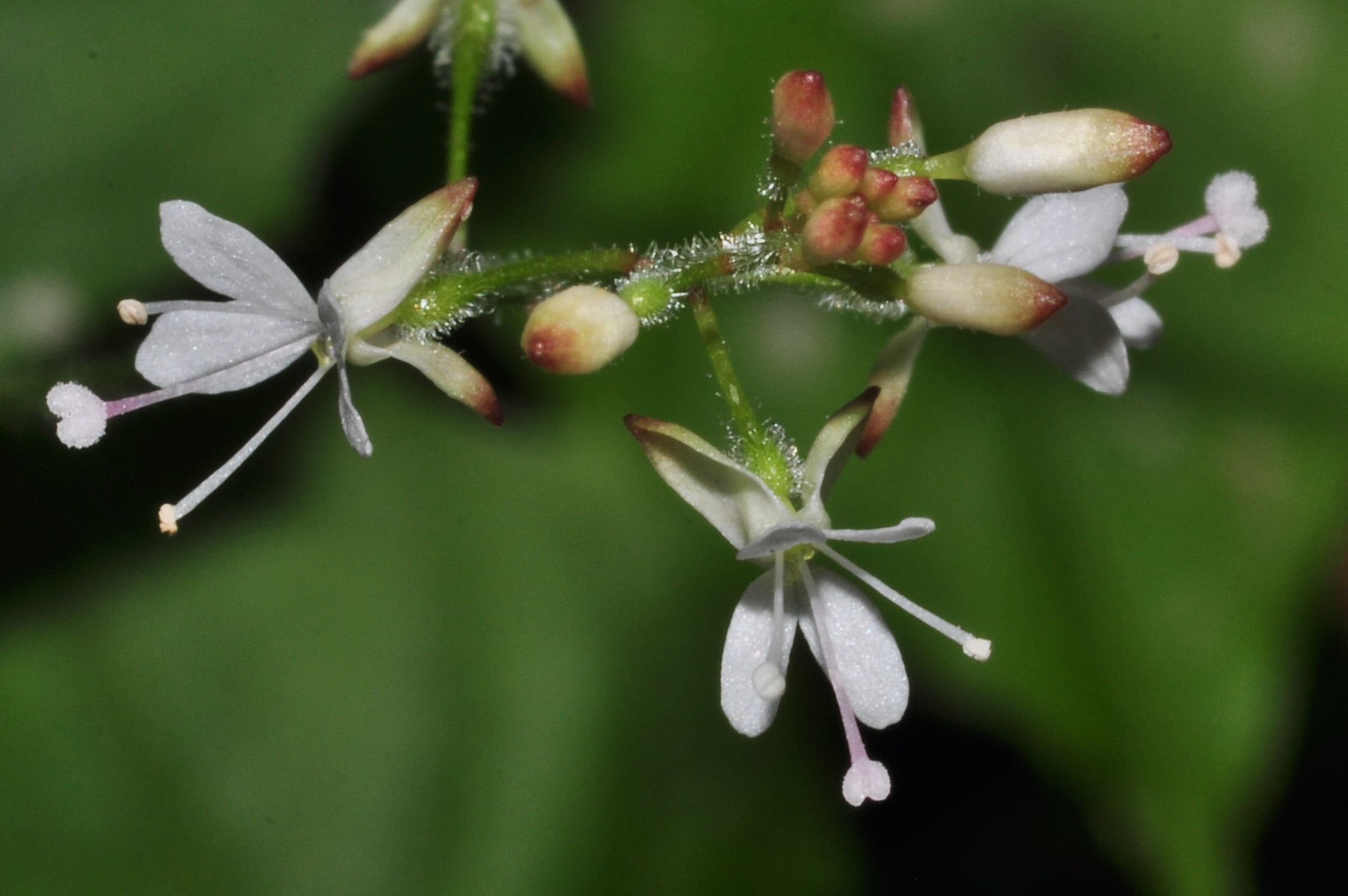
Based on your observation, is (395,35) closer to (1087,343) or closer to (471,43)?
(471,43)

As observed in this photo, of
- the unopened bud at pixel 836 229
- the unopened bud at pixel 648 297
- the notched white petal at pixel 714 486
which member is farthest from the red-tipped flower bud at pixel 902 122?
the notched white petal at pixel 714 486

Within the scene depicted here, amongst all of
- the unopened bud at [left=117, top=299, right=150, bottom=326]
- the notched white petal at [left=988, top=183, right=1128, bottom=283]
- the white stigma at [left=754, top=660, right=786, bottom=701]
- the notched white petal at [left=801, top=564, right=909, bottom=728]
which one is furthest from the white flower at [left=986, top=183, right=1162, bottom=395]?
Result: the unopened bud at [left=117, top=299, right=150, bottom=326]

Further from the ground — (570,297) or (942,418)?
(570,297)

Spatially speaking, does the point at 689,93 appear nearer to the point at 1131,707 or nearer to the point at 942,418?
the point at 942,418

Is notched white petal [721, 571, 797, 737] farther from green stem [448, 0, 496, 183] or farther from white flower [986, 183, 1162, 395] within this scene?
green stem [448, 0, 496, 183]

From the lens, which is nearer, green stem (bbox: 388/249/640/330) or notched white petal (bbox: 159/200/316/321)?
notched white petal (bbox: 159/200/316/321)

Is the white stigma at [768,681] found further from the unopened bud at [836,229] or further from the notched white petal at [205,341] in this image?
the notched white petal at [205,341]

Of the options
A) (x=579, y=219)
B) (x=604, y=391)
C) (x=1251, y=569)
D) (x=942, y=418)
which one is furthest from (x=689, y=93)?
(x=1251, y=569)
